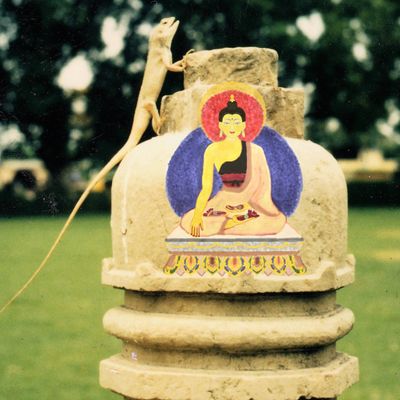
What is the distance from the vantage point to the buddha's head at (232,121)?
203 inches

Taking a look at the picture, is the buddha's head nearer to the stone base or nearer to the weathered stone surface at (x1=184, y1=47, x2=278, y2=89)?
the weathered stone surface at (x1=184, y1=47, x2=278, y2=89)

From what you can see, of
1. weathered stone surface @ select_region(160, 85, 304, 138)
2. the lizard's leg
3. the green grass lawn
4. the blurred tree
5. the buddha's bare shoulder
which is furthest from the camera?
the blurred tree

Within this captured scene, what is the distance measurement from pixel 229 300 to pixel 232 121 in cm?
110

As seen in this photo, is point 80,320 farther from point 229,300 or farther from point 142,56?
point 142,56

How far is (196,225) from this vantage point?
4.96 metres

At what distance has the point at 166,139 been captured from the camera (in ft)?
17.4

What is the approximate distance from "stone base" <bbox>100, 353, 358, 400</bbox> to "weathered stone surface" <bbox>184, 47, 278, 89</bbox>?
1839 mm

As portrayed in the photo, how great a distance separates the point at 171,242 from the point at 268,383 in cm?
99

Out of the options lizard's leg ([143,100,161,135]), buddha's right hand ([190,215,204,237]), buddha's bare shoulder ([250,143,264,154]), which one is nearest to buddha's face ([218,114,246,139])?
buddha's bare shoulder ([250,143,264,154])

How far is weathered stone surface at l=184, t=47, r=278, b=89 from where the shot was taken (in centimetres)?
533

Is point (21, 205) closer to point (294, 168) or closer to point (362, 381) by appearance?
point (362, 381)

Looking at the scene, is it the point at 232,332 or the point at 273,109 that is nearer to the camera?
the point at 232,332

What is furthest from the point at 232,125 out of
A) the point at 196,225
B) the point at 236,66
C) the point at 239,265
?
the point at 239,265

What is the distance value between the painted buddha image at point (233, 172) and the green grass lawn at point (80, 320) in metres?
3.75
